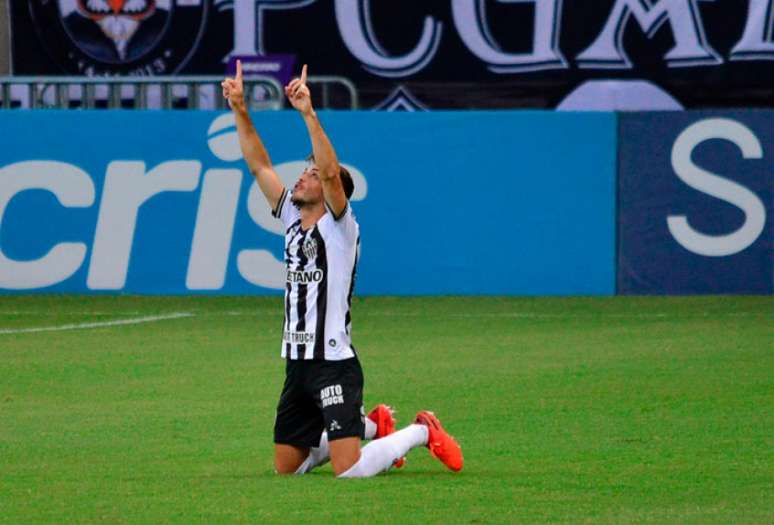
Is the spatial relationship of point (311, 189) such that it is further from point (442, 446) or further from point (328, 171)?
point (442, 446)

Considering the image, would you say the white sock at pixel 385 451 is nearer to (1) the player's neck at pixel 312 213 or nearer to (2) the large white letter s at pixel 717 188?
(1) the player's neck at pixel 312 213

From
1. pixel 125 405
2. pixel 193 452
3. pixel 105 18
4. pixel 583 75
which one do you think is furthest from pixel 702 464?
pixel 105 18

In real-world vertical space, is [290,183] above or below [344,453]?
below

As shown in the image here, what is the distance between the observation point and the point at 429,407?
12438mm

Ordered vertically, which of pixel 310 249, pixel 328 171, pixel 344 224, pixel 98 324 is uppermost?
pixel 328 171

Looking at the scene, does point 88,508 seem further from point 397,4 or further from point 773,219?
point 397,4

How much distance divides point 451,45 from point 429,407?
13252 mm

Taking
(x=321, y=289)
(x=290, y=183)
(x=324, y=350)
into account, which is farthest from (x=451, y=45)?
(x=324, y=350)

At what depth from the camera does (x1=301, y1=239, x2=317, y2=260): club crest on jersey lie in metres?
9.50

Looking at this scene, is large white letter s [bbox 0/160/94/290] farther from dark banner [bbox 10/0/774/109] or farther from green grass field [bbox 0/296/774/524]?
dark banner [bbox 10/0/774/109]

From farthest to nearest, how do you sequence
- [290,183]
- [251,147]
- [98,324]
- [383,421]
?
[290,183] < [98,324] < [383,421] < [251,147]

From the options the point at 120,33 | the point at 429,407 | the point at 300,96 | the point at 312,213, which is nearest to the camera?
the point at 300,96

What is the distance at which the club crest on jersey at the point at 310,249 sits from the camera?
31.2 ft

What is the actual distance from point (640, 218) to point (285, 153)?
3527 mm
